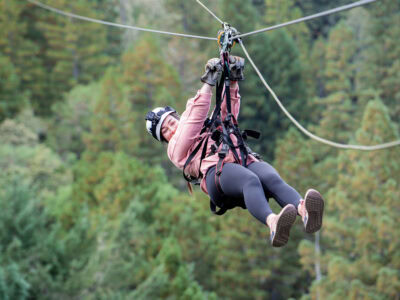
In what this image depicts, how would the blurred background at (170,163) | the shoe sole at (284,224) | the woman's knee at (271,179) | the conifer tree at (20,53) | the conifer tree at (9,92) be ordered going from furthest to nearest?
the conifer tree at (20,53)
the conifer tree at (9,92)
the blurred background at (170,163)
the woman's knee at (271,179)
the shoe sole at (284,224)

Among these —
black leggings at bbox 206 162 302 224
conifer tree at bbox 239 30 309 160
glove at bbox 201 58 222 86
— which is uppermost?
conifer tree at bbox 239 30 309 160

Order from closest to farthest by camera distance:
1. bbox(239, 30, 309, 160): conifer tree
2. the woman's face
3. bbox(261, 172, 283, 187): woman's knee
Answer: bbox(261, 172, 283, 187): woman's knee, the woman's face, bbox(239, 30, 309, 160): conifer tree

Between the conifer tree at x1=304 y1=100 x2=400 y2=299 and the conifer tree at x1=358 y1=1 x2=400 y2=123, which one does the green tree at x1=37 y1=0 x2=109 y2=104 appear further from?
the conifer tree at x1=304 y1=100 x2=400 y2=299

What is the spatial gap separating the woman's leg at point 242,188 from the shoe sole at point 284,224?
0.60ft

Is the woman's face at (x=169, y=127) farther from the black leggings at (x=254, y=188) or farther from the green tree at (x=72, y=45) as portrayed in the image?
the green tree at (x=72, y=45)

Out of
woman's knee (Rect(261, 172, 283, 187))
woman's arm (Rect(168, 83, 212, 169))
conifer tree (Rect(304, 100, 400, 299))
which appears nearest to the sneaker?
woman's knee (Rect(261, 172, 283, 187))

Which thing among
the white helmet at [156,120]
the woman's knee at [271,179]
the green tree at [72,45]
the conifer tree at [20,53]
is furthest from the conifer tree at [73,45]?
the woman's knee at [271,179]

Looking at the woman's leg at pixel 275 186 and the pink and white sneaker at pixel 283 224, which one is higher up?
the woman's leg at pixel 275 186

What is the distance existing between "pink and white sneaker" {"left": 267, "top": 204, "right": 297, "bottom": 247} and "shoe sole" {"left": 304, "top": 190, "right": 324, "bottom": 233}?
0.10 metres

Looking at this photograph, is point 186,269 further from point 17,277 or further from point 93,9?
point 93,9

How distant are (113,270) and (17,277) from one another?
3.77m

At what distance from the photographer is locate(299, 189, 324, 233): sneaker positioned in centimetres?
381

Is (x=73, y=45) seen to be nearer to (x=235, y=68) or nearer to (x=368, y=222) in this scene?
(x=368, y=222)

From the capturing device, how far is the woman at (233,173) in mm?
3836
